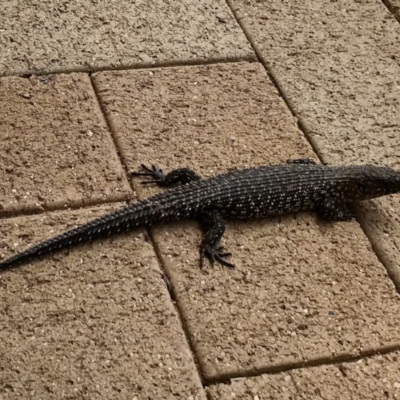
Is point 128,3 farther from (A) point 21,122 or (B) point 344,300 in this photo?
(B) point 344,300

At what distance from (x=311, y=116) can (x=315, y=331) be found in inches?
77.9

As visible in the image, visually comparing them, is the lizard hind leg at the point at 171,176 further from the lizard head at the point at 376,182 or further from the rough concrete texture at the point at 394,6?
the rough concrete texture at the point at 394,6

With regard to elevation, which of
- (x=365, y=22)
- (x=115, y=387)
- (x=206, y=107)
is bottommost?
(x=115, y=387)

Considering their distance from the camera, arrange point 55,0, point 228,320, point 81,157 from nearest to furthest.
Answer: point 228,320
point 81,157
point 55,0

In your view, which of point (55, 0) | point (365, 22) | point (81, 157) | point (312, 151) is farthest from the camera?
point (365, 22)

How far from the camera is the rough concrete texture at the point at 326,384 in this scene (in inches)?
161

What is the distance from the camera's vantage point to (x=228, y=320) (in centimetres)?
434

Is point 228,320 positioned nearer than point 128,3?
Yes

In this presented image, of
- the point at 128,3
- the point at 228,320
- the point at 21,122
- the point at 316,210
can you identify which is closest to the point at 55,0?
the point at 128,3

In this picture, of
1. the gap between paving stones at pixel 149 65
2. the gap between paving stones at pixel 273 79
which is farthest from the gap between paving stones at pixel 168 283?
the gap between paving stones at pixel 273 79

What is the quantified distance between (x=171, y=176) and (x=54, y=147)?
81 centimetres

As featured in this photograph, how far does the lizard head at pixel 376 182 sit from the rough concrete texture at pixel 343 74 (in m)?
0.16

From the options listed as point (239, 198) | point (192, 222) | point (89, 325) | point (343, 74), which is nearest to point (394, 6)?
point (343, 74)

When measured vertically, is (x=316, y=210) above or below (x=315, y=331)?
above
